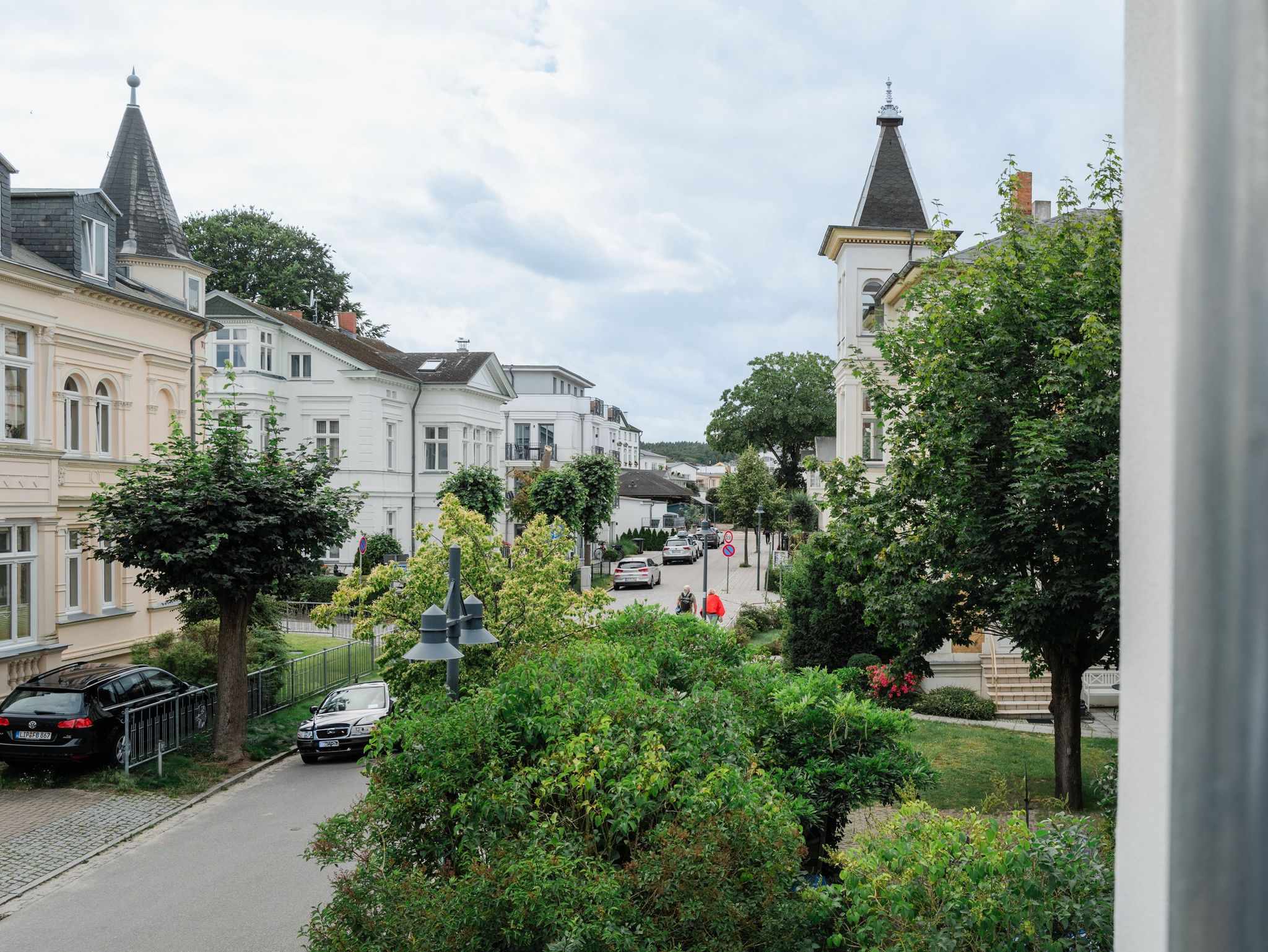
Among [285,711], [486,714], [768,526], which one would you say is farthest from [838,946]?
[768,526]

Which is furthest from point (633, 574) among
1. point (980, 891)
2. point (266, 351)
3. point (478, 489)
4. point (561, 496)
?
point (980, 891)

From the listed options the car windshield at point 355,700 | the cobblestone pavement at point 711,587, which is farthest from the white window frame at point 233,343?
the car windshield at point 355,700

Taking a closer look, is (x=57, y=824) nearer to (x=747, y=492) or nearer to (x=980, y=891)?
(x=980, y=891)

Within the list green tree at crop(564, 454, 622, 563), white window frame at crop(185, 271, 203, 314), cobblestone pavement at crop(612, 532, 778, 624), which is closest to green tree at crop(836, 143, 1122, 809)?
cobblestone pavement at crop(612, 532, 778, 624)

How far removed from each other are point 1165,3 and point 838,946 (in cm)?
600

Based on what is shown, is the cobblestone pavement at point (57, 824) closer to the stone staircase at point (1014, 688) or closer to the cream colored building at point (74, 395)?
the cream colored building at point (74, 395)

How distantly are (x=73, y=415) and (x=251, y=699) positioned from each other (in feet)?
24.3

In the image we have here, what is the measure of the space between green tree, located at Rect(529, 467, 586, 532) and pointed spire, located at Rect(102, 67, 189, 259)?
797 inches

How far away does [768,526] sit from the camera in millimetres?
63656

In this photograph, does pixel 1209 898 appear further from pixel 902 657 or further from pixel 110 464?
pixel 110 464

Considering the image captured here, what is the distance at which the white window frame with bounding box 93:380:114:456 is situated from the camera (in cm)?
2202

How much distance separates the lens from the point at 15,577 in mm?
18984

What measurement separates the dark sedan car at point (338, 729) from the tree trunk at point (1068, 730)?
11.3 meters

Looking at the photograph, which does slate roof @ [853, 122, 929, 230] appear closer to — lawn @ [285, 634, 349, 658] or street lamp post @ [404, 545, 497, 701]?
lawn @ [285, 634, 349, 658]
